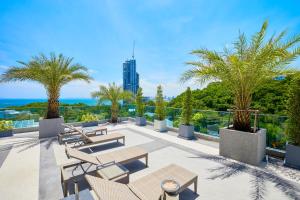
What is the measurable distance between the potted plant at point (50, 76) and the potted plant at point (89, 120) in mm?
2021

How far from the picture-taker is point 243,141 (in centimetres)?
501

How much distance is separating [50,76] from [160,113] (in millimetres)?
6285

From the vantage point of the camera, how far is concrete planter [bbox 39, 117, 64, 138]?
7754mm

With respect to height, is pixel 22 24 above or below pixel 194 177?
above

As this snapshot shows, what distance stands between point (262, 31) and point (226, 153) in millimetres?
4175

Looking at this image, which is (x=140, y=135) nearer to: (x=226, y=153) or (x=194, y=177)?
(x=226, y=153)

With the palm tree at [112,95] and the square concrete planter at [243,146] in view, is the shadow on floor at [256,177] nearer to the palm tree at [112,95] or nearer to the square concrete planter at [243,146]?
the square concrete planter at [243,146]

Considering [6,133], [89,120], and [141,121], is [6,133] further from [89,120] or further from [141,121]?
[141,121]

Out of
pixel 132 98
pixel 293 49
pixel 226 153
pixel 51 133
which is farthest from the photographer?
pixel 132 98

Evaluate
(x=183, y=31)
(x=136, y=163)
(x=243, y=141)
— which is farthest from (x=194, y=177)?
(x=183, y=31)

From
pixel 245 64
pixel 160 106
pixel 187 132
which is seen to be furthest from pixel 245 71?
pixel 160 106

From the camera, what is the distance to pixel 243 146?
4992 mm

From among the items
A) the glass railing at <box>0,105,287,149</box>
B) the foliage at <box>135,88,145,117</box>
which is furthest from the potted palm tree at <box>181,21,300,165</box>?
the foliage at <box>135,88,145,117</box>

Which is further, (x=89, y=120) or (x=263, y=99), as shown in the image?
(x=263, y=99)
